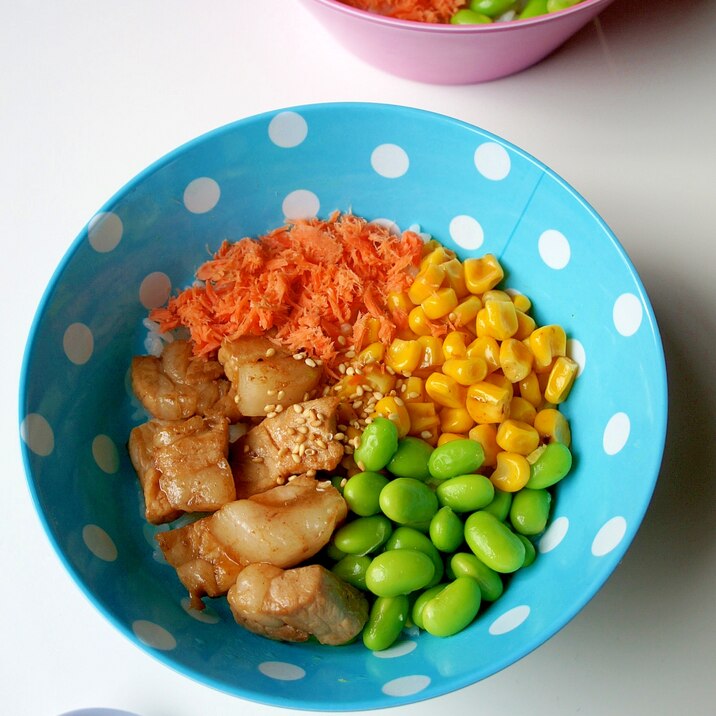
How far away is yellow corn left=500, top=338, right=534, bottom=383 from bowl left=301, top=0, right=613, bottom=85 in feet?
2.11

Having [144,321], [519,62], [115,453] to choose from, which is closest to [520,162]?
[519,62]

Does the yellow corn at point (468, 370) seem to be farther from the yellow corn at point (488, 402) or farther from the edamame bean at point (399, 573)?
the edamame bean at point (399, 573)

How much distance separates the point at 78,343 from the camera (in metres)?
1.72

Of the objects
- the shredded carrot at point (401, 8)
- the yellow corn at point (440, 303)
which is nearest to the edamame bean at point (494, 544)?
the yellow corn at point (440, 303)

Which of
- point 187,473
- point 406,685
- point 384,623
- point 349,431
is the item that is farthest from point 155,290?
point 406,685

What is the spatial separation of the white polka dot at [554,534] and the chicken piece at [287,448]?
17.9 inches

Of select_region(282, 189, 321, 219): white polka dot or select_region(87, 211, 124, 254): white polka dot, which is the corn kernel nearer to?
select_region(282, 189, 321, 219): white polka dot

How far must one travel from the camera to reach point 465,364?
1681 mm

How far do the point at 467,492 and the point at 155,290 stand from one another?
2.82ft

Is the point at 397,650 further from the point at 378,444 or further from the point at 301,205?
the point at 301,205

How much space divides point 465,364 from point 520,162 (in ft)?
1.45

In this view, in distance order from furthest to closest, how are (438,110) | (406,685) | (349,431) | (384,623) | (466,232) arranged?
(438,110), (466,232), (349,431), (384,623), (406,685)

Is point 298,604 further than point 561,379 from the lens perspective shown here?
No

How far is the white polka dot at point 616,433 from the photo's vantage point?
1.55 metres
